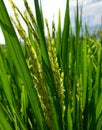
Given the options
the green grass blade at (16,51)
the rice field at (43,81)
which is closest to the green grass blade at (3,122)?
the rice field at (43,81)

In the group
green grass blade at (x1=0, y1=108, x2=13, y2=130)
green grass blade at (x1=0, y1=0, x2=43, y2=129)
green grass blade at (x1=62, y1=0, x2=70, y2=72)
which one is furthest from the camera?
green grass blade at (x1=62, y1=0, x2=70, y2=72)

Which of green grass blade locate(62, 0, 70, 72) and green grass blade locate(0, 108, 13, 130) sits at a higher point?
green grass blade locate(62, 0, 70, 72)

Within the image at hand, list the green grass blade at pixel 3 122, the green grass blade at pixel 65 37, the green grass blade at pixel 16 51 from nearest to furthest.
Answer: the green grass blade at pixel 16 51
the green grass blade at pixel 3 122
the green grass blade at pixel 65 37

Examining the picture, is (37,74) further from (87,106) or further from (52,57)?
(87,106)

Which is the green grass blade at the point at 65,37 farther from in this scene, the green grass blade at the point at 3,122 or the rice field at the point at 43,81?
the green grass blade at the point at 3,122

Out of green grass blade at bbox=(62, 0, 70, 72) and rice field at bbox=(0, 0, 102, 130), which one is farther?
green grass blade at bbox=(62, 0, 70, 72)

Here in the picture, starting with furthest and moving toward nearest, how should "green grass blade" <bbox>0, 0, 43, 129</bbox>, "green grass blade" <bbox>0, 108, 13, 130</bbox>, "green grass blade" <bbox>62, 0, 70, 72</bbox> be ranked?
1. "green grass blade" <bbox>62, 0, 70, 72</bbox>
2. "green grass blade" <bbox>0, 108, 13, 130</bbox>
3. "green grass blade" <bbox>0, 0, 43, 129</bbox>

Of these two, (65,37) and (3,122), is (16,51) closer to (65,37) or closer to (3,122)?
(3,122)

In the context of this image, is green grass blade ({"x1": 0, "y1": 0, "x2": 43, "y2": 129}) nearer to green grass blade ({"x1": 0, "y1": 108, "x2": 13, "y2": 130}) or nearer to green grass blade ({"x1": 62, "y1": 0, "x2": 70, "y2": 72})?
green grass blade ({"x1": 0, "y1": 108, "x2": 13, "y2": 130})

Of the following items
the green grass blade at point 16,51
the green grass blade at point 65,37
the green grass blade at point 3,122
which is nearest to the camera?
the green grass blade at point 16,51

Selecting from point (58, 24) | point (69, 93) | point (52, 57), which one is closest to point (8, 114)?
point (69, 93)

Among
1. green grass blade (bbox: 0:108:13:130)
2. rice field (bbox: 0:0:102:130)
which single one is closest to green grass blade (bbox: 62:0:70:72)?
rice field (bbox: 0:0:102:130)
